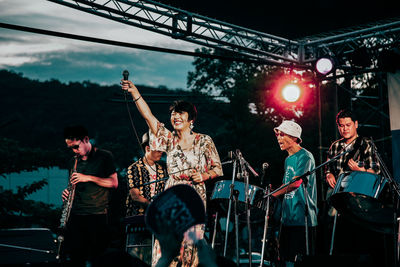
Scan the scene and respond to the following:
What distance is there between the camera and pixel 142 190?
4.73 meters

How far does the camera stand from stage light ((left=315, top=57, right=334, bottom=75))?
6652 mm

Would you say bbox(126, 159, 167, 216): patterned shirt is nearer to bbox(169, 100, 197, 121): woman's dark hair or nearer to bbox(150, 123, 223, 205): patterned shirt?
bbox(150, 123, 223, 205): patterned shirt

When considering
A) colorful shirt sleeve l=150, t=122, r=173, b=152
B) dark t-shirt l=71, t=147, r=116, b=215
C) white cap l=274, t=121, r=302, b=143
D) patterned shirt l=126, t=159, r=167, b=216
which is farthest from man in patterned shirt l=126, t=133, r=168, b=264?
white cap l=274, t=121, r=302, b=143

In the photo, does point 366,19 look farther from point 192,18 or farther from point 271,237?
point 271,237

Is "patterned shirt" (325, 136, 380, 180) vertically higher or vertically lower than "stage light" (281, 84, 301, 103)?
lower

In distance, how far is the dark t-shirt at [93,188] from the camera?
4.21 metres

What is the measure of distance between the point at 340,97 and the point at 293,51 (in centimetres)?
132

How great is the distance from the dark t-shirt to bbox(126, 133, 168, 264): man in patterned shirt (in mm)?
385

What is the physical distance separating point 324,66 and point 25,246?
4.83 metres

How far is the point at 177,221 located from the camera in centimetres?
163

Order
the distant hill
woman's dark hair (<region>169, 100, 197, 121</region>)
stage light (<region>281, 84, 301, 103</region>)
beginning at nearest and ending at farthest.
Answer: woman's dark hair (<region>169, 100, 197, 121</region>)
stage light (<region>281, 84, 301, 103</region>)
the distant hill

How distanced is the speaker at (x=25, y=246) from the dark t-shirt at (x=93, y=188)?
468mm

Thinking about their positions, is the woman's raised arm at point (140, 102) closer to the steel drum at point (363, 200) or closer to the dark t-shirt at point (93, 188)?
the dark t-shirt at point (93, 188)

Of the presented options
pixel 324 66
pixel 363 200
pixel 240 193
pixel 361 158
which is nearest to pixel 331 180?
pixel 361 158
